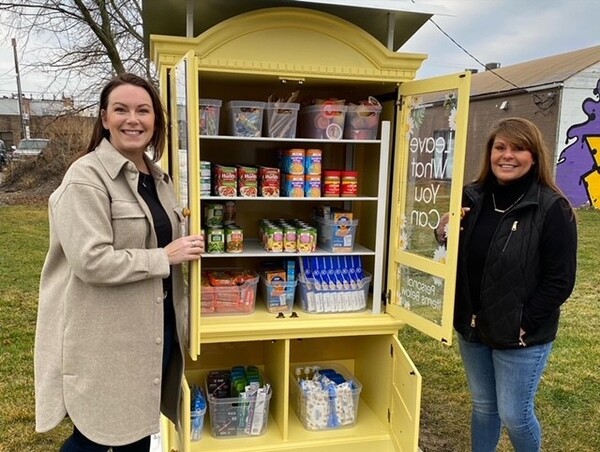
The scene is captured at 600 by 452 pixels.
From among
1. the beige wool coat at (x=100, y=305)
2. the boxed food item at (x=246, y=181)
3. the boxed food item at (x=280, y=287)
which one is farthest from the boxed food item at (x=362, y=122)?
the beige wool coat at (x=100, y=305)

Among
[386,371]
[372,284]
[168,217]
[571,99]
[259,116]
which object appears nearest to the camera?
[168,217]

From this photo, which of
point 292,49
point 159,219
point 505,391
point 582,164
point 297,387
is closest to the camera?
point 159,219

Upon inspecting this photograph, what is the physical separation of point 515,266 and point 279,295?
118 cm

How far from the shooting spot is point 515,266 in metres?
1.98

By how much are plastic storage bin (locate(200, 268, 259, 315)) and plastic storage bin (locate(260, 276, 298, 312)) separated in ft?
0.25

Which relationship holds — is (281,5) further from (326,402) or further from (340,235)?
(326,402)

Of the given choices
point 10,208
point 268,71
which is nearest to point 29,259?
point 10,208

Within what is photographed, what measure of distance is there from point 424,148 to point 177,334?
1345 millimetres

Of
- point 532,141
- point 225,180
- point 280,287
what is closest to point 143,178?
point 225,180

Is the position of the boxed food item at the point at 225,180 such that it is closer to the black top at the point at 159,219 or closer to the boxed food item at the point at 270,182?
the boxed food item at the point at 270,182

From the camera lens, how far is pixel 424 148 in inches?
95.2

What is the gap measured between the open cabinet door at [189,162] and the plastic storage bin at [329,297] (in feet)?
Answer: 2.44

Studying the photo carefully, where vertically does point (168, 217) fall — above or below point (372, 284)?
above

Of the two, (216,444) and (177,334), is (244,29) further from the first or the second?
(216,444)
